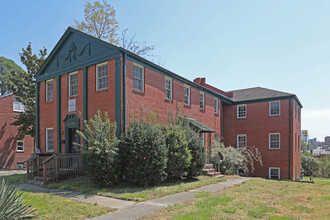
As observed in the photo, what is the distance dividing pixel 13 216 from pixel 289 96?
2096 cm

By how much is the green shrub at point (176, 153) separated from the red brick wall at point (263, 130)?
12491mm

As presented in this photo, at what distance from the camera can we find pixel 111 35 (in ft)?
83.3

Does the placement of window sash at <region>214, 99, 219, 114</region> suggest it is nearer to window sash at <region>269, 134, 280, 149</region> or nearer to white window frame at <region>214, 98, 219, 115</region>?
white window frame at <region>214, 98, 219, 115</region>

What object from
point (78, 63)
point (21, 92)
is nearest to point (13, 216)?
point (78, 63)

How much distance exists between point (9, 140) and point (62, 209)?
22.1m

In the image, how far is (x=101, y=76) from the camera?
1258 cm

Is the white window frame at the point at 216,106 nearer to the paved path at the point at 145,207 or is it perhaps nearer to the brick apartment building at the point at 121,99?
the brick apartment building at the point at 121,99

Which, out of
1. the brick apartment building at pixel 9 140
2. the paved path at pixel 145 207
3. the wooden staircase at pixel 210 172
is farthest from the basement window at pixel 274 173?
the brick apartment building at pixel 9 140

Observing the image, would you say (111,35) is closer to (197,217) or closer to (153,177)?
(153,177)

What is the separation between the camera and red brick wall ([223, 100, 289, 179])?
2066 cm

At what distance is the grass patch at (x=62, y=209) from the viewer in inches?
235

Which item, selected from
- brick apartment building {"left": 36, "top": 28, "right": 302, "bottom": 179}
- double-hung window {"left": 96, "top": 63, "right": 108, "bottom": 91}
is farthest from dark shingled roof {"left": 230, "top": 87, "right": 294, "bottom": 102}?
double-hung window {"left": 96, "top": 63, "right": 108, "bottom": 91}

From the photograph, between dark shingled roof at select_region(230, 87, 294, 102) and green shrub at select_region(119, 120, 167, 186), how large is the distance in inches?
587

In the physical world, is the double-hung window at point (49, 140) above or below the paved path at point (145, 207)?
above
